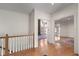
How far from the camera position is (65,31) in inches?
63.2

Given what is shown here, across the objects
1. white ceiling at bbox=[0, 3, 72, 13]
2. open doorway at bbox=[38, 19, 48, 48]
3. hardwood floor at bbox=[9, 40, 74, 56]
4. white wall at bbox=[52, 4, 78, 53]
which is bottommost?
hardwood floor at bbox=[9, 40, 74, 56]

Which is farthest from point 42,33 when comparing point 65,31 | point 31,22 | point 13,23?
point 13,23

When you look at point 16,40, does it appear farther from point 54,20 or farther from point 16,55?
point 54,20

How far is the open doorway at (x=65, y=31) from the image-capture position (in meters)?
1.57

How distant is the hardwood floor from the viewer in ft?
5.18

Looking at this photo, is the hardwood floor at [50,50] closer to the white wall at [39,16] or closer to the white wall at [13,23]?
the white wall at [39,16]

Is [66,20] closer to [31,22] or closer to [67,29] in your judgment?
[67,29]

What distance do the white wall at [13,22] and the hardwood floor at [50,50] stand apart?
12.5 inches

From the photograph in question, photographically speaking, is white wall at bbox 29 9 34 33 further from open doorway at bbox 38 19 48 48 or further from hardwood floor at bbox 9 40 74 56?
hardwood floor at bbox 9 40 74 56

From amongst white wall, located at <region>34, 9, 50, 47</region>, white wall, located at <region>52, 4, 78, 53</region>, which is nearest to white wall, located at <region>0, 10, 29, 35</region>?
white wall, located at <region>34, 9, 50, 47</region>

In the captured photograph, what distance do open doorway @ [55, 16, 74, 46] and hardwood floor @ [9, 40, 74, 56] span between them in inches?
2.9

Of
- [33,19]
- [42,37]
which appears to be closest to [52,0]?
[33,19]

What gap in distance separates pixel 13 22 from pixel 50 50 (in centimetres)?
70

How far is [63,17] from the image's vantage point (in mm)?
1628
